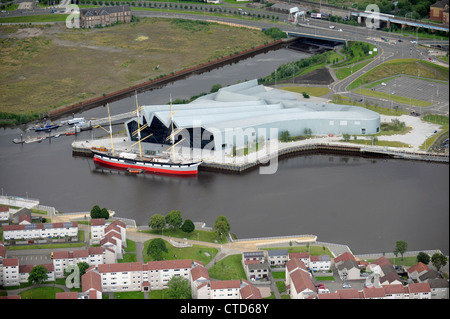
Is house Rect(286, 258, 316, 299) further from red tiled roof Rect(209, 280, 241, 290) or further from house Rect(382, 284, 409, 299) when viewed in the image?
house Rect(382, 284, 409, 299)

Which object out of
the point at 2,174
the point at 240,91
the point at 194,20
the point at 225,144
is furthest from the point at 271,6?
the point at 2,174

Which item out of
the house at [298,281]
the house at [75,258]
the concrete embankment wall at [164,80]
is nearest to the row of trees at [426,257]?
the house at [298,281]

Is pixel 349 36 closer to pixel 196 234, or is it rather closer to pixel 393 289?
pixel 196 234

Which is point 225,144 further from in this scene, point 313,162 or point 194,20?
point 194,20

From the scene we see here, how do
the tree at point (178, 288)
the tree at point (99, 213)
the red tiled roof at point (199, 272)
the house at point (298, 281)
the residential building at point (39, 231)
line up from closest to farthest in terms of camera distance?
the house at point (298, 281) < the tree at point (178, 288) < the red tiled roof at point (199, 272) < the residential building at point (39, 231) < the tree at point (99, 213)

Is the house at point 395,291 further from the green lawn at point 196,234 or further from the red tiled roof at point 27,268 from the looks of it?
the red tiled roof at point 27,268

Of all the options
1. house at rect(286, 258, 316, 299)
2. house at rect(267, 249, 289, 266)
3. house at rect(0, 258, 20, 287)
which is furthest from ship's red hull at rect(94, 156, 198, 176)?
house at rect(0, 258, 20, 287)
